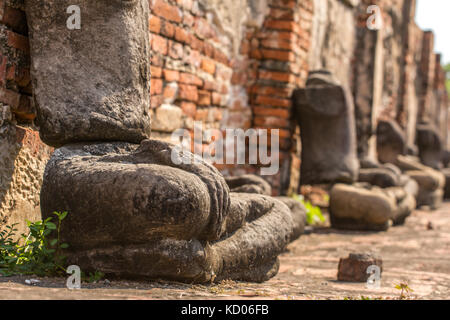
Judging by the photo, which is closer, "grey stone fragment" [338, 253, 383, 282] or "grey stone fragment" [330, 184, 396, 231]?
"grey stone fragment" [338, 253, 383, 282]

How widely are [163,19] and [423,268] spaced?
206cm

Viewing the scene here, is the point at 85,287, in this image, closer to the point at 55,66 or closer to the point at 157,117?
the point at 55,66

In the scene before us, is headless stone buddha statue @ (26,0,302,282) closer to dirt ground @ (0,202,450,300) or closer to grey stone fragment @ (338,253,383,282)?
dirt ground @ (0,202,450,300)

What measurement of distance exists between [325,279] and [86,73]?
1505mm

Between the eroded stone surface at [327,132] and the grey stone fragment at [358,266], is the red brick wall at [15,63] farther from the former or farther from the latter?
the eroded stone surface at [327,132]

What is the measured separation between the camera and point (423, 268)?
330 centimetres

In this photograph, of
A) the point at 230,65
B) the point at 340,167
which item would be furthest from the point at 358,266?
the point at 340,167

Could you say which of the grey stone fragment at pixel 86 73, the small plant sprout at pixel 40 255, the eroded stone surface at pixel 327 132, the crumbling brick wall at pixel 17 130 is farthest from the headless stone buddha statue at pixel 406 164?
the small plant sprout at pixel 40 255

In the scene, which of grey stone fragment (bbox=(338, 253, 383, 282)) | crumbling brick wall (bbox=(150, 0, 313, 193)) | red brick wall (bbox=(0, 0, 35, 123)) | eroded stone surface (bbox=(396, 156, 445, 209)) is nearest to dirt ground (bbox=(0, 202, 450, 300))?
grey stone fragment (bbox=(338, 253, 383, 282))

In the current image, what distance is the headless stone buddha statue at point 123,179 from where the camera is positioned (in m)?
1.87

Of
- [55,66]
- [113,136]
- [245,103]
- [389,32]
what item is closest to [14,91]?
[55,66]

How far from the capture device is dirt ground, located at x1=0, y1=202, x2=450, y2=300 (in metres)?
1.73

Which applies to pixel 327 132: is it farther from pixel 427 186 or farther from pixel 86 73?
pixel 86 73

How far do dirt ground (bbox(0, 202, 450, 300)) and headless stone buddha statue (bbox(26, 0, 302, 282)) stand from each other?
0.32ft
